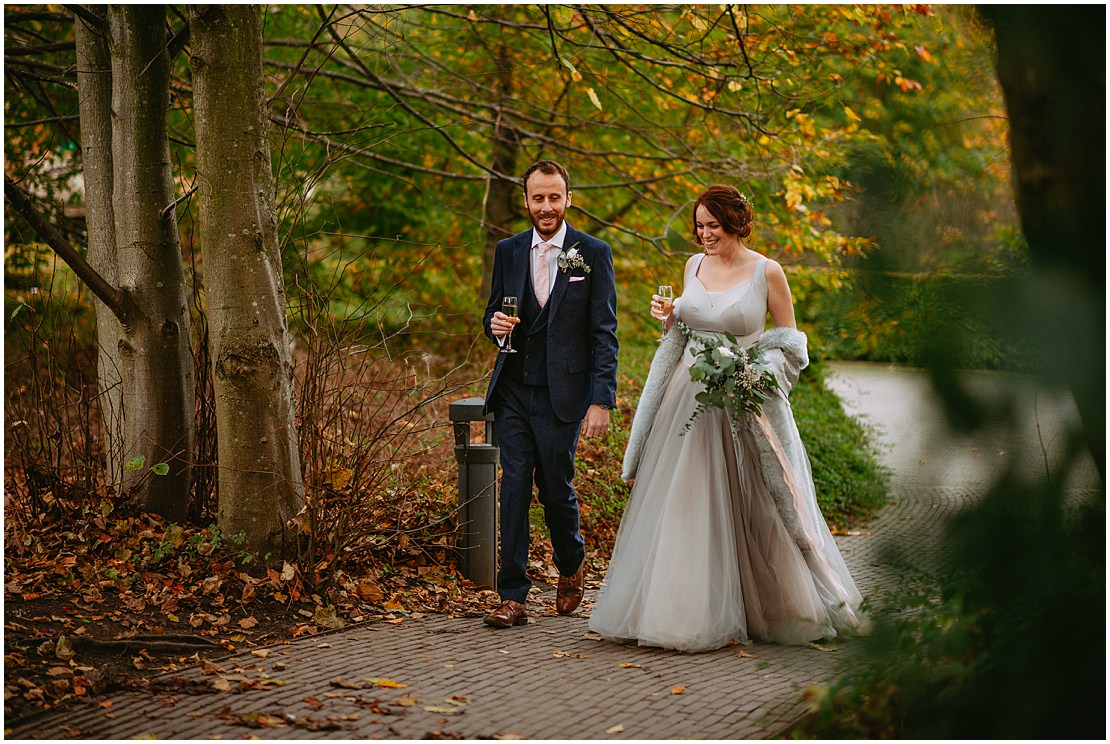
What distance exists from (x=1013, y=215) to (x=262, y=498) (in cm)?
437

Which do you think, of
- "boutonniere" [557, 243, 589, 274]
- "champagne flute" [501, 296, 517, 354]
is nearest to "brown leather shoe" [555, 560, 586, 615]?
"champagne flute" [501, 296, 517, 354]

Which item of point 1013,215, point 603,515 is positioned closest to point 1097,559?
point 1013,215

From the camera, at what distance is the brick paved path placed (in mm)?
4043

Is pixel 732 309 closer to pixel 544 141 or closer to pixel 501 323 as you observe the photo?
pixel 501 323

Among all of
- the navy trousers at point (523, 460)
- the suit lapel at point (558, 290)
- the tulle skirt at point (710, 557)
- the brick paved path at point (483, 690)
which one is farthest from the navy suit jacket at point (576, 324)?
the brick paved path at point (483, 690)

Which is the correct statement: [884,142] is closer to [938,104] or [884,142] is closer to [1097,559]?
[938,104]

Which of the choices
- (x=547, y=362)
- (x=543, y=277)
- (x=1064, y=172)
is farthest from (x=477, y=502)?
(x=1064, y=172)

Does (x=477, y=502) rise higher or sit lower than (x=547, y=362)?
lower

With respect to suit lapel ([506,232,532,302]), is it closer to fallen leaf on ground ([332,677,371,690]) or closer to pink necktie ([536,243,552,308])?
pink necktie ([536,243,552,308])

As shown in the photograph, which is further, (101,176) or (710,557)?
(101,176)

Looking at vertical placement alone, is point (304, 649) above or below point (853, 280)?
below

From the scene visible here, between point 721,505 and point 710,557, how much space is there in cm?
29

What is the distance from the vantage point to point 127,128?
21.1 feet

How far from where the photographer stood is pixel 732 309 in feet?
19.8
